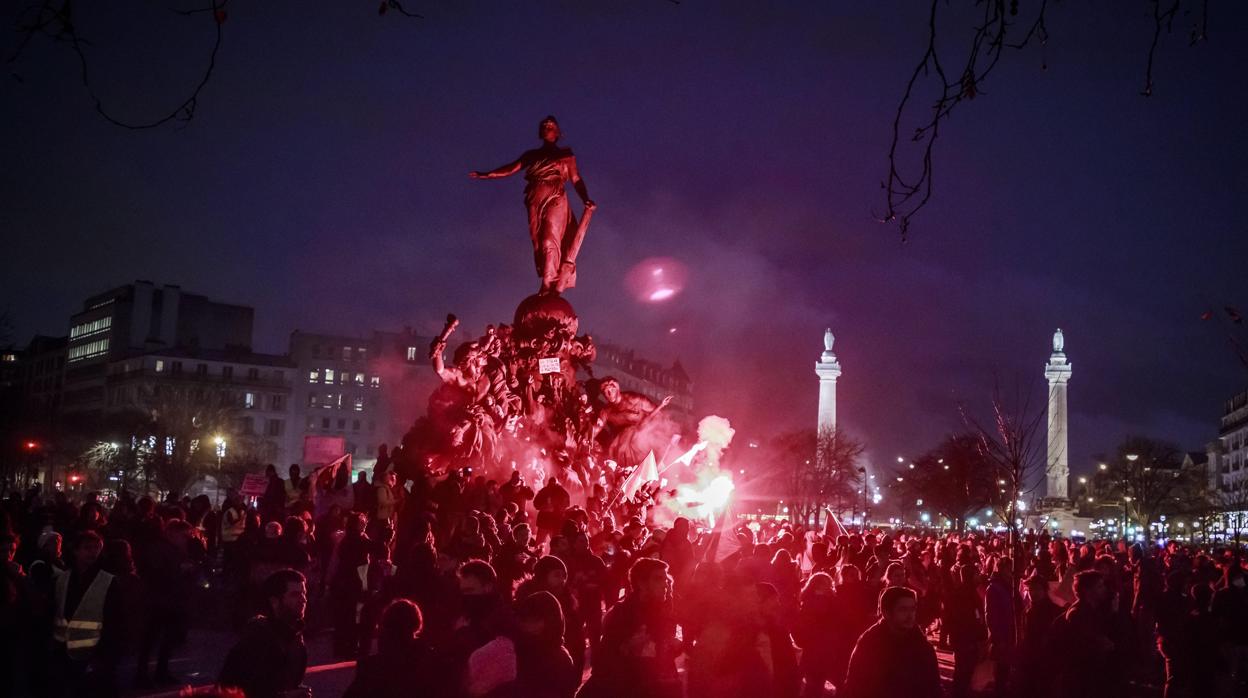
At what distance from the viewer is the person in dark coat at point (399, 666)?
531cm

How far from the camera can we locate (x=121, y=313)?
98.9 metres

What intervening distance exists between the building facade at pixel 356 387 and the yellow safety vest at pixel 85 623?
86.9m

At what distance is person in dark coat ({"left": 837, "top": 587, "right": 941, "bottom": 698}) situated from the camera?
21.6 ft

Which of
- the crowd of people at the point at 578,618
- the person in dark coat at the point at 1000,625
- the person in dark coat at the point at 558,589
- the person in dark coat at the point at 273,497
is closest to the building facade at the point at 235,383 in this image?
the person in dark coat at the point at 273,497

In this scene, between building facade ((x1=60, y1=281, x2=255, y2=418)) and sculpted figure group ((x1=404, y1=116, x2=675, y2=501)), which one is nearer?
sculpted figure group ((x1=404, y1=116, x2=675, y2=501))

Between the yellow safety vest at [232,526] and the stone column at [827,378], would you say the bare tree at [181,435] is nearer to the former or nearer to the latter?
the yellow safety vest at [232,526]

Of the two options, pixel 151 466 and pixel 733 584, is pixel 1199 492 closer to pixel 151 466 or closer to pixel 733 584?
pixel 151 466

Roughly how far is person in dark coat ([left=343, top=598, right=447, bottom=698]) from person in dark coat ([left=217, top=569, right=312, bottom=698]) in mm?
445

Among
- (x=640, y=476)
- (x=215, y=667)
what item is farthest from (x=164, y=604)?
(x=640, y=476)

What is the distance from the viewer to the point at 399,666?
536 cm

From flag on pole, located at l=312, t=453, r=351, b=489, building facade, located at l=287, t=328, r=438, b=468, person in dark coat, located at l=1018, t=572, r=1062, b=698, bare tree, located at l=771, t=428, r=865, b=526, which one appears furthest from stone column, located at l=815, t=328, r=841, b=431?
person in dark coat, located at l=1018, t=572, r=1062, b=698

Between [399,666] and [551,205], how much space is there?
1014 inches

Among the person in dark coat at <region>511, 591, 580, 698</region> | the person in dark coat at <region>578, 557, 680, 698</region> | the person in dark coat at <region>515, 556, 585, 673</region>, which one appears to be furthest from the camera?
the person in dark coat at <region>515, 556, 585, 673</region>

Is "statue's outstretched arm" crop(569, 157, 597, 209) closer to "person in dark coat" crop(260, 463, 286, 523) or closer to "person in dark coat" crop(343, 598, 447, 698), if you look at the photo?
"person in dark coat" crop(260, 463, 286, 523)
